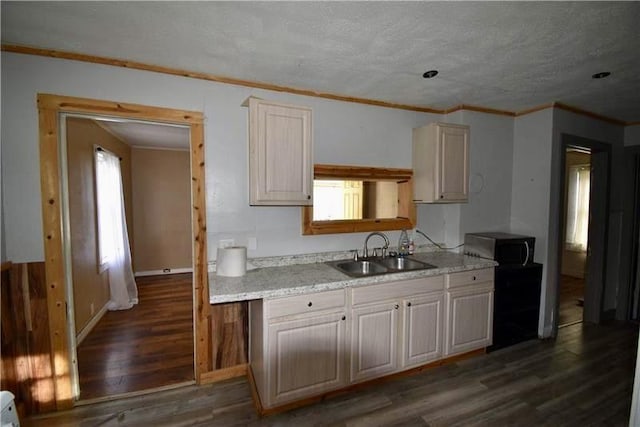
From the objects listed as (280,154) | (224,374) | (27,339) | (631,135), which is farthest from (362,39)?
(631,135)

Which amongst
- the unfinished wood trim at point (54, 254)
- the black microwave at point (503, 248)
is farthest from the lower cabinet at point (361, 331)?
the unfinished wood trim at point (54, 254)

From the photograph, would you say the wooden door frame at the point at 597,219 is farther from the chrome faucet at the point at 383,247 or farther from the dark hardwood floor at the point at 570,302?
the chrome faucet at the point at 383,247

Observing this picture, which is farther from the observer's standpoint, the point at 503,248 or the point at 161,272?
the point at 161,272

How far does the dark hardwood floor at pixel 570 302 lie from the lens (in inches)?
137

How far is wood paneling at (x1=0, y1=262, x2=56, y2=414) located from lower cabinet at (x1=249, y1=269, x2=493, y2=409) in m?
1.34

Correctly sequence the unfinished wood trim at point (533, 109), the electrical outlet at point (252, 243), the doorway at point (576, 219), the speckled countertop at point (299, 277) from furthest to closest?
the doorway at point (576, 219) → the unfinished wood trim at point (533, 109) → the electrical outlet at point (252, 243) → the speckled countertop at point (299, 277)

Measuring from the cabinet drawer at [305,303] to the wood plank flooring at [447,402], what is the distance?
0.72 metres

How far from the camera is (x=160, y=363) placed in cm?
252

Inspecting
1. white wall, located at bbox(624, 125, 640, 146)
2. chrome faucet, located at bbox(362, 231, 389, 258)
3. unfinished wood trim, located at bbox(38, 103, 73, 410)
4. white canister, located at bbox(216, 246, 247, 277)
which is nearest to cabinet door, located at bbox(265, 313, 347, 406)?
white canister, located at bbox(216, 246, 247, 277)

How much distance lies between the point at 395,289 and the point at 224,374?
1529mm

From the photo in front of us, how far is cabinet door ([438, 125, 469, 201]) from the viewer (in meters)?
2.66

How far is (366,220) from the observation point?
2758 mm

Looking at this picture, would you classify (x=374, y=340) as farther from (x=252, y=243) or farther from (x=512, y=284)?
(x=512, y=284)

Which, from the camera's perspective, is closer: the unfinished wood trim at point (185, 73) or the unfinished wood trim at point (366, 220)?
the unfinished wood trim at point (185, 73)
